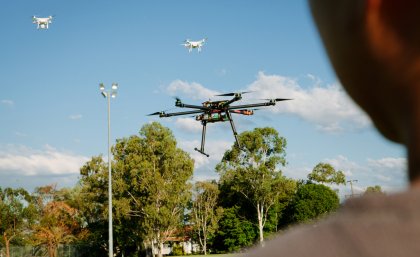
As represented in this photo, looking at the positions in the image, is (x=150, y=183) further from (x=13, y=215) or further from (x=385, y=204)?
(x=385, y=204)

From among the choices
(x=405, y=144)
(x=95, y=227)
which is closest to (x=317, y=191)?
(x=95, y=227)

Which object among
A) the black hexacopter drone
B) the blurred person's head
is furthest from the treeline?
the blurred person's head

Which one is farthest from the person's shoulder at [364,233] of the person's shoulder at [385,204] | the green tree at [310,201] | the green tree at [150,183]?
the green tree at [310,201]

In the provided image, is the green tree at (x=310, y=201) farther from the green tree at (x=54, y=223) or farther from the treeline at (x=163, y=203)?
the green tree at (x=54, y=223)

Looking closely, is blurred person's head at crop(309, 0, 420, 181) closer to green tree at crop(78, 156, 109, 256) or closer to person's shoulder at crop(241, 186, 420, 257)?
person's shoulder at crop(241, 186, 420, 257)

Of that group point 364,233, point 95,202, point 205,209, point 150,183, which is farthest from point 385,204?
point 205,209

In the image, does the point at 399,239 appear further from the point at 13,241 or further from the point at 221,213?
the point at 13,241
